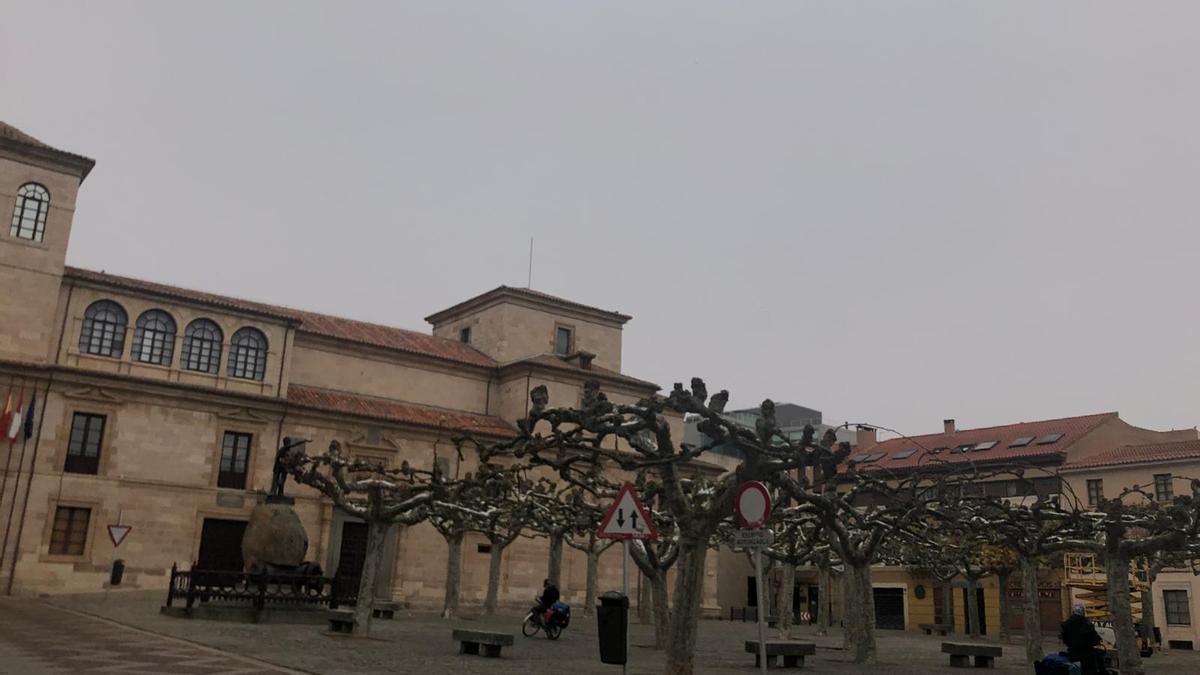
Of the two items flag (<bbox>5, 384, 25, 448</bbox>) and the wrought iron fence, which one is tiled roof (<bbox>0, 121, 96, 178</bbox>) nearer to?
flag (<bbox>5, 384, 25, 448</bbox>)

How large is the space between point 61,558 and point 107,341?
8909mm

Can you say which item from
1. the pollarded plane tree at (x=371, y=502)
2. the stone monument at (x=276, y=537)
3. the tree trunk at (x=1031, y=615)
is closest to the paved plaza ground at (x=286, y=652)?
the tree trunk at (x=1031, y=615)

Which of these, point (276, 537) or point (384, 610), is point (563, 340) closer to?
point (384, 610)

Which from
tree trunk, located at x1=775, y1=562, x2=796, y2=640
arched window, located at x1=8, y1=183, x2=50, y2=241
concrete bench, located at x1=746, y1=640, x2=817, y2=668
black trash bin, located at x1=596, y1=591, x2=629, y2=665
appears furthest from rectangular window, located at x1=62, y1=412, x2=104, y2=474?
black trash bin, located at x1=596, y1=591, x2=629, y2=665

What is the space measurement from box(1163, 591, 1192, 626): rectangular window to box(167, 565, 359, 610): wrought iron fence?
137ft

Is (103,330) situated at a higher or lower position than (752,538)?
higher

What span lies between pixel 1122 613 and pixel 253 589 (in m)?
21.1

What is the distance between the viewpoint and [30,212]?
36781mm

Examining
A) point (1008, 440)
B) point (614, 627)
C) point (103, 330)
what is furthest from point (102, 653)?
point (1008, 440)

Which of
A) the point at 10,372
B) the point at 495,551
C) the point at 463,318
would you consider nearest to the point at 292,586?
the point at 495,551

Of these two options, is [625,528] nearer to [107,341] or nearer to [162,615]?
[162,615]

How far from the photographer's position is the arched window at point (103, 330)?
37.4m

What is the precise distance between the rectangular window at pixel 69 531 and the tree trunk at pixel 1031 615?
33602 millimetres

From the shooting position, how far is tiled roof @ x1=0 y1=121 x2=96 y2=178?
36.5 metres
